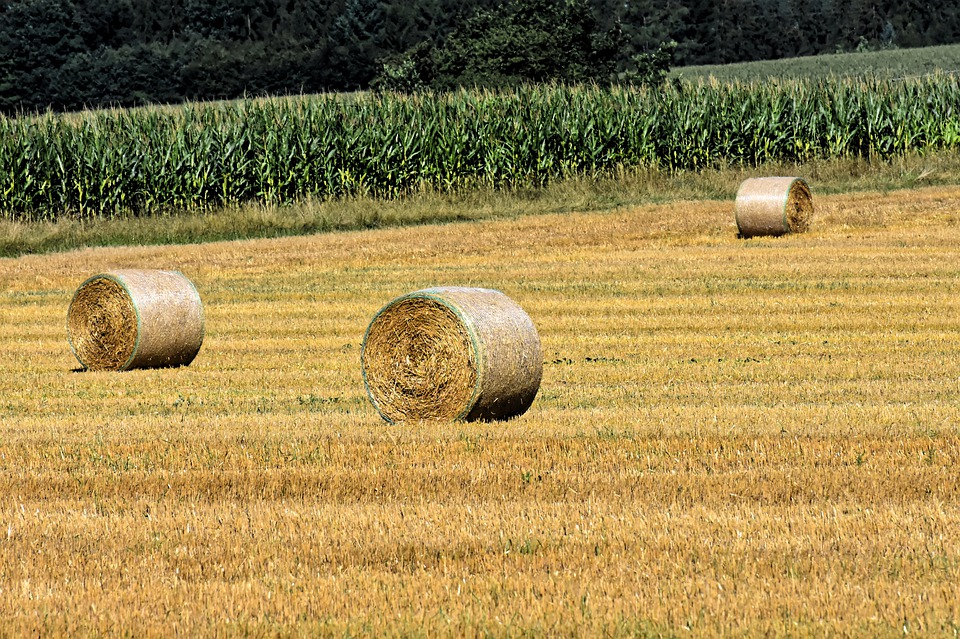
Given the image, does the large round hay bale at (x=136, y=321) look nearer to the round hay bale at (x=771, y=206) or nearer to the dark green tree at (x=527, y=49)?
the round hay bale at (x=771, y=206)

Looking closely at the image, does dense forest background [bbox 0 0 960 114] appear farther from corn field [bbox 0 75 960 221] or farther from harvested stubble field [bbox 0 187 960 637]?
harvested stubble field [bbox 0 187 960 637]

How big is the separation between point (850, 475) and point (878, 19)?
425 ft

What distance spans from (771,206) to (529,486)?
18.8 m

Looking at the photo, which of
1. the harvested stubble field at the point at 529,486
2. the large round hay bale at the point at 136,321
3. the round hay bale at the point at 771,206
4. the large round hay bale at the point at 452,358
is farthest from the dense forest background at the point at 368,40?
the large round hay bale at the point at 452,358

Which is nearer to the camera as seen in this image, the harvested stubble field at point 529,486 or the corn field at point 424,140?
the harvested stubble field at point 529,486

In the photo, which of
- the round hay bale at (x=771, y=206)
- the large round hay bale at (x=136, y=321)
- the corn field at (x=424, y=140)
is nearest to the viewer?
the large round hay bale at (x=136, y=321)

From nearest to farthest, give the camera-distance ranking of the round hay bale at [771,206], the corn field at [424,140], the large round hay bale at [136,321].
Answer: the large round hay bale at [136,321] < the round hay bale at [771,206] < the corn field at [424,140]

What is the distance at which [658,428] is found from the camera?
1066 cm

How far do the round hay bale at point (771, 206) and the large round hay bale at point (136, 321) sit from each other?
46.0 feet

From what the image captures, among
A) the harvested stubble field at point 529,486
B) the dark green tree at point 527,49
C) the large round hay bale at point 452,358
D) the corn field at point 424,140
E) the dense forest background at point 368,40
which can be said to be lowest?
the harvested stubble field at point 529,486

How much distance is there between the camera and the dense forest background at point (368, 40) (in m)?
54.2

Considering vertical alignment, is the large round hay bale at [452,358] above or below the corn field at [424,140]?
below

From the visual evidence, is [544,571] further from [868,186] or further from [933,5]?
[933,5]

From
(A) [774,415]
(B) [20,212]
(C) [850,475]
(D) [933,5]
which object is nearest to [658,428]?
(A) [774,415]
